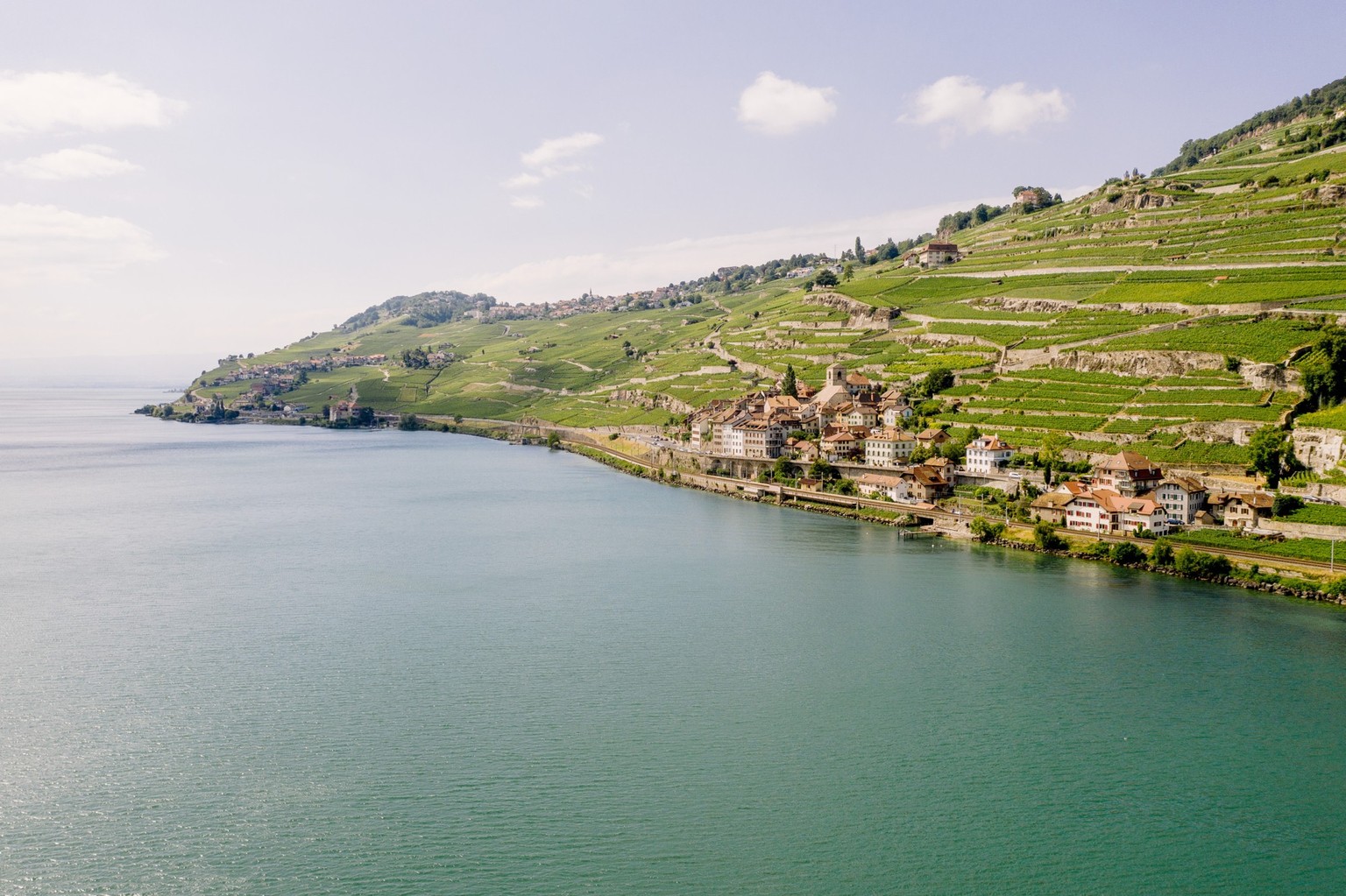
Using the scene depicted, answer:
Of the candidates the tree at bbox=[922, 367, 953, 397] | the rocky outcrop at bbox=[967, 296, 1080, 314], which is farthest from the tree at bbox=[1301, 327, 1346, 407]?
the rocky outcrop at bbox=[967, 296, 1080, 314]

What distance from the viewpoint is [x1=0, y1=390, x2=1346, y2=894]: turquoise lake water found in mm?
15328

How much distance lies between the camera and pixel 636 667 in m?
23.7

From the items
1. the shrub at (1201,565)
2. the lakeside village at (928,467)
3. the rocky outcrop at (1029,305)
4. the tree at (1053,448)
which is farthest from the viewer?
the rocky outcrop at (1029,305)

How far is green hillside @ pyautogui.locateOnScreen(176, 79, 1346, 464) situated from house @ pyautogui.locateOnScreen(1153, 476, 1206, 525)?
128 inches

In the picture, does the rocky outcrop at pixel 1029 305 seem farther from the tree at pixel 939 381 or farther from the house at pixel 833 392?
the house at pixel 833 392

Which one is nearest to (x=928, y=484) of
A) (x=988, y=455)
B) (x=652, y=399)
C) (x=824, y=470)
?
(x=988, y=455)

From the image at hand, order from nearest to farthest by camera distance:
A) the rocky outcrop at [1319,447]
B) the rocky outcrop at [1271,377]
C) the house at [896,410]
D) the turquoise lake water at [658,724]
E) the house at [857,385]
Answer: the turquoise lake water at [658,724]
the rocky outcrop at [1319,447]
the rocky outcrop at [1271,377]
the house at [896,410]
the house at [857,385]

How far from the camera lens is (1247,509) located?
3334cm

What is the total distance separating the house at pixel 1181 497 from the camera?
35062 millimetres

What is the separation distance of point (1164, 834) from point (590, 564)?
900 inches

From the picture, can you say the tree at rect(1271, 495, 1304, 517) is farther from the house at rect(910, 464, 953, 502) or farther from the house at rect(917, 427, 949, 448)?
the house at rect(917, 427, 949, 448)

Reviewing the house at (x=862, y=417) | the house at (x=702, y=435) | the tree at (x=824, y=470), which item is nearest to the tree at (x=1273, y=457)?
the tree at (x=824, y=470)

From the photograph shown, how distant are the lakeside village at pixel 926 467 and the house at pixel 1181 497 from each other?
34 millimetres

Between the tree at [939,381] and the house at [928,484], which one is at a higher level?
the tree at [939,381]
